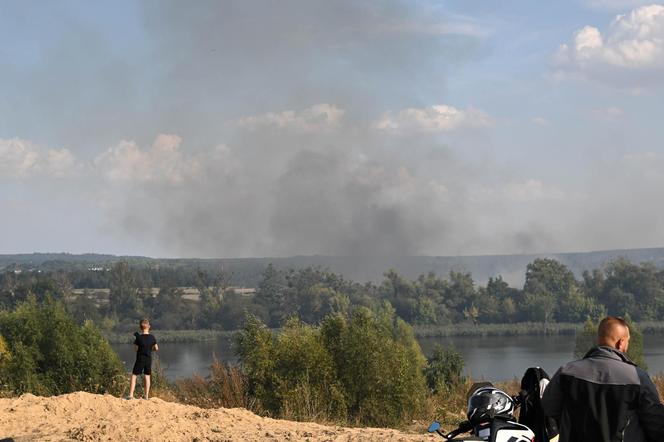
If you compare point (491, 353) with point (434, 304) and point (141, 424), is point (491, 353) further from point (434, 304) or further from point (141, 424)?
point (141, 424)

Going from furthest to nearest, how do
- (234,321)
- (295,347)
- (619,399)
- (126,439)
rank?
1. (234,321)
2. (295,347)
3. (126,439)
4. (619,399)

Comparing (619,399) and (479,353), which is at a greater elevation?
(619,399)

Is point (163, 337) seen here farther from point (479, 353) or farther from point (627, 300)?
point (627, 300)

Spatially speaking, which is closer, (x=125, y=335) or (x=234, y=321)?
(x=125, y=335)

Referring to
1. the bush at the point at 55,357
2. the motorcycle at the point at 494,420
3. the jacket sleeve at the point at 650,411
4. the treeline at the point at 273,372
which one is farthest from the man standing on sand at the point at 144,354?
the jacket sleeve at the point at 650,411

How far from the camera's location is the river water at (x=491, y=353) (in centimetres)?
10731

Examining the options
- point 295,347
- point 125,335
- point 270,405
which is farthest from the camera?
point 125,335

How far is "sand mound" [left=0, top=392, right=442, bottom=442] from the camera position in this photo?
13.0m

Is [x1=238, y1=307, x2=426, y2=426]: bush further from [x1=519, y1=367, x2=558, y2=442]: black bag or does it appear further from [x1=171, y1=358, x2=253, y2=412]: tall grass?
[x1=519, y1=367, x2=558, y2=442]: black bag

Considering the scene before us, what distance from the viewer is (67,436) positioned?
13062 mm

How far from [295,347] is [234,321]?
158 metres

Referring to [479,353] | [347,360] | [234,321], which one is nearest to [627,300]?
[479,353]

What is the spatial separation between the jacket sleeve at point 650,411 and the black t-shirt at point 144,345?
13.2 metres

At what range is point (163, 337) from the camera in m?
161
